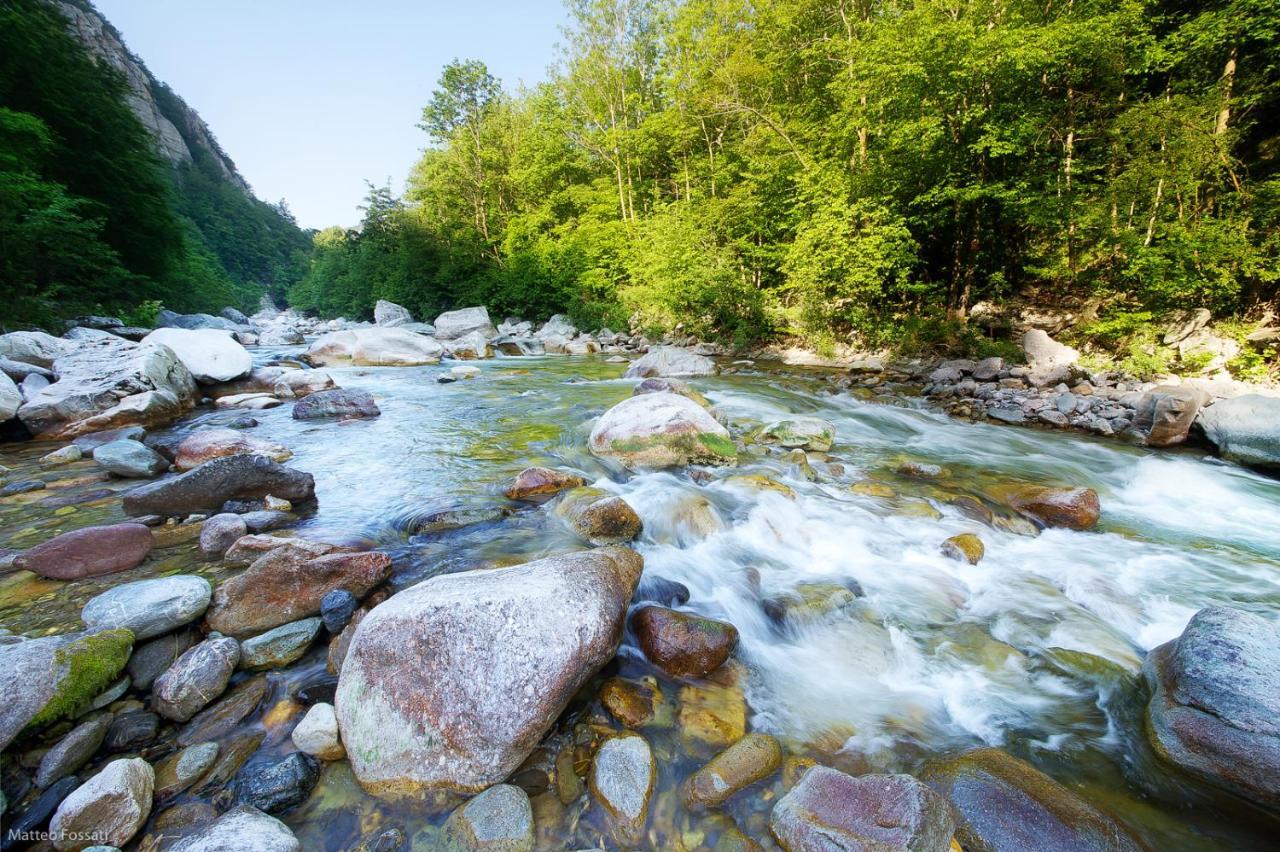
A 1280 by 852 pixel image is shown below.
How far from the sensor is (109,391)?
7.33 meters

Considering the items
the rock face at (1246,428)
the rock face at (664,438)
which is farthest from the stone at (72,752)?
the rock face at (1246,428)

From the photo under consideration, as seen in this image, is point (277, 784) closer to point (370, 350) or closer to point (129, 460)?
point (129, 460)

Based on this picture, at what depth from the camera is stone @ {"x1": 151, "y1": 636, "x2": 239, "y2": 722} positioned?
2.38 m

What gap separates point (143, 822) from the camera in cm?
190

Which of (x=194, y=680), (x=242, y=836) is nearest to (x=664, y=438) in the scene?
(x=194, y=680)

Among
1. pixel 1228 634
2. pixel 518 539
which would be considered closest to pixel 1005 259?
pixel 1228 634

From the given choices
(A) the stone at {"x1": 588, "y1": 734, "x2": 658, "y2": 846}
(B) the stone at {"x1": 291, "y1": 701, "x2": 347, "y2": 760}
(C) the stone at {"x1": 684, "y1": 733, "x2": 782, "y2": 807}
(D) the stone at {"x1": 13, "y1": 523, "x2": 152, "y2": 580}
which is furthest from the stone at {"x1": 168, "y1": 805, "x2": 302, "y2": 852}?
(D) the stone at {"x1": 13, "y1": 523, "x2": 152, "y2": 580}

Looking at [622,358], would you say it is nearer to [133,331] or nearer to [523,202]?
[133,331]

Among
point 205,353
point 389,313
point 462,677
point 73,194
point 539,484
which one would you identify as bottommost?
point 539,484

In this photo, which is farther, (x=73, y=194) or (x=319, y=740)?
(x=73, y=194)

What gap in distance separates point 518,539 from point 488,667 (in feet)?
6.36

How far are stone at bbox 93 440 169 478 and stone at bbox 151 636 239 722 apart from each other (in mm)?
4195

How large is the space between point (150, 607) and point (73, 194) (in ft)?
79.5

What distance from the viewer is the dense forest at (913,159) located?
884cm
